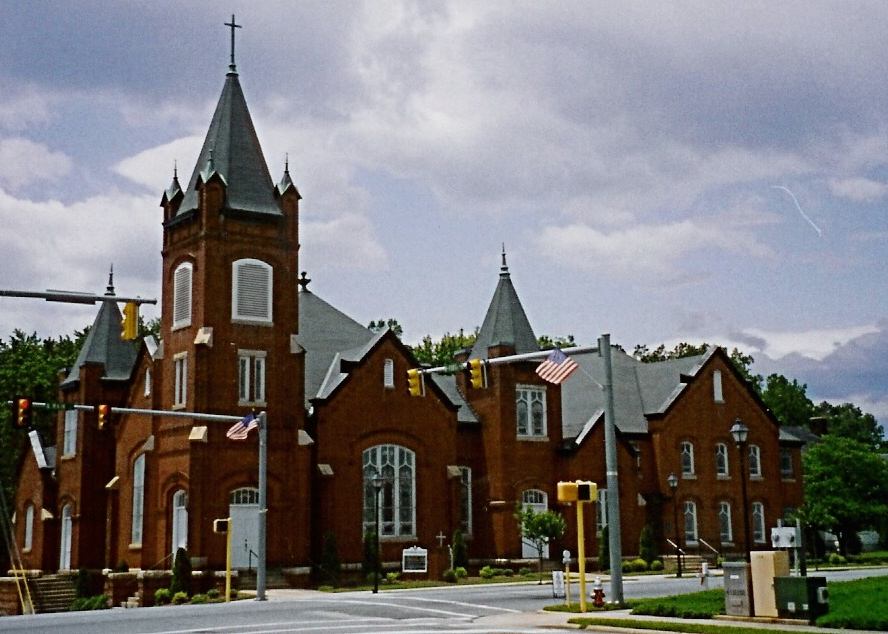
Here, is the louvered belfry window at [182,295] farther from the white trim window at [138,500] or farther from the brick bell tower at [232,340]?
the white trim window at [138,500]

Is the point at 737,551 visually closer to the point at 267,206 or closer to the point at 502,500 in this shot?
the point at 502,500

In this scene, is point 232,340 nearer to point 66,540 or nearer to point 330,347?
point 330,347

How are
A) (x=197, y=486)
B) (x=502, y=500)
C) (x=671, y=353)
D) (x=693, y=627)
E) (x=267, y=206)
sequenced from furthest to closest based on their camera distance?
(x=671, y=353)
(x=502, y=500)
(x=267, y=206)
(x=197, y=486)
(x=693, y=627)

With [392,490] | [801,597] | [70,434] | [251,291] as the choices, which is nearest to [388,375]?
[392,490]

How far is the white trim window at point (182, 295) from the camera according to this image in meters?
45.6

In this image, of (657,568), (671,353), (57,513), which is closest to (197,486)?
(57,513)

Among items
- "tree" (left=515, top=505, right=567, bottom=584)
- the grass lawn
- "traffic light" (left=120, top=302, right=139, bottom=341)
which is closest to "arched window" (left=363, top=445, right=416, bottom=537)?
"tree" (left=515, top=505, right=567, bottom=584)

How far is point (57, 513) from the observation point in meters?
53.0

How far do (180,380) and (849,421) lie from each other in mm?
100466

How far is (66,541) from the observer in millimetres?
51625

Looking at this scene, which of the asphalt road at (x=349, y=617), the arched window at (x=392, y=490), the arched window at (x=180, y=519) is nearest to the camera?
the asphalt road at (x=349, y=617)

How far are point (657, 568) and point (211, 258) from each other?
23.3 m

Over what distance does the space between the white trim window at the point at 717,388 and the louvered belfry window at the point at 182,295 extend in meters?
26.5

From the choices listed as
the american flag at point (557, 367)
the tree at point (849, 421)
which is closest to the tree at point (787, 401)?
the tree at point (849, 421)
